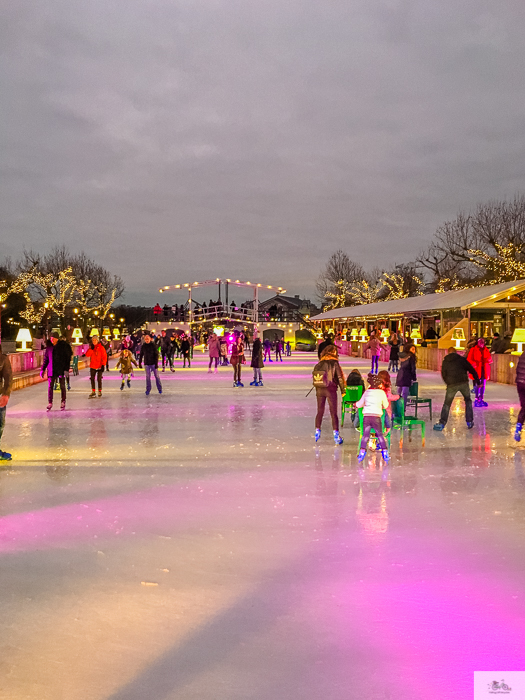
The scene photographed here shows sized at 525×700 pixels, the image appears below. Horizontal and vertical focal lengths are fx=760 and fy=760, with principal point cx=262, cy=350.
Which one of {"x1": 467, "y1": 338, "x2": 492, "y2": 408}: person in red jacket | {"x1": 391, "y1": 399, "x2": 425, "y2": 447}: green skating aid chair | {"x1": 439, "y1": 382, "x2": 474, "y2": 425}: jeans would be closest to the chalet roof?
{"x1": 467, "y1": 338, "x2": 492, "y2": 408}: person in red jacket

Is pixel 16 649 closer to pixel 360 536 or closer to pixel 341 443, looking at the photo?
pixel 360 536

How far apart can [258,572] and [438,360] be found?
2368 cm

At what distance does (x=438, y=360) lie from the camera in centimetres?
2728

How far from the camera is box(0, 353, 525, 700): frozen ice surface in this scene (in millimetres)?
3176

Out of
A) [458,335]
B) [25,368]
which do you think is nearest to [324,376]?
[25,368]

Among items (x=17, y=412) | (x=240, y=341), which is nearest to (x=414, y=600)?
(x=17, y=412)

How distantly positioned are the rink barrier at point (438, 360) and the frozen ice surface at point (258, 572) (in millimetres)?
11901

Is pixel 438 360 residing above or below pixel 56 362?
below

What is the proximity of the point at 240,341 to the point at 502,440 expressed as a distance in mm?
11189

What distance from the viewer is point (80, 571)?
4543mm

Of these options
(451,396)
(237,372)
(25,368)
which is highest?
(25,368)

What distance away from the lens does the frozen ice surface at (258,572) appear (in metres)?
3.18

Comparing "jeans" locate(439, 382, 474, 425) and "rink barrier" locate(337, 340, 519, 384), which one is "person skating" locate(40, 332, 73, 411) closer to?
"jeans" locate(439, 382, 474, 425)

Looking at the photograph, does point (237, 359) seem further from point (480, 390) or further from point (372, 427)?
point (372, 427)
